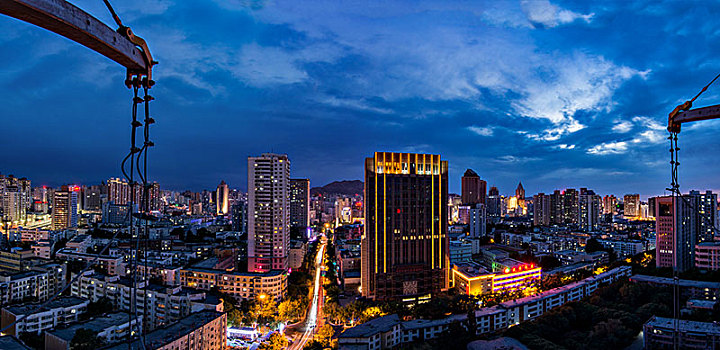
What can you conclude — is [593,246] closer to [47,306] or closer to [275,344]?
[275,344]

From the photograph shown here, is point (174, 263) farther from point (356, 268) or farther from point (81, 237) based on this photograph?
point (356, 268)

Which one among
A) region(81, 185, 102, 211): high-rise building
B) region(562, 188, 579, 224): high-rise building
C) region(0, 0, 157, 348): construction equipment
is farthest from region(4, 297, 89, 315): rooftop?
region(562, 188, 579, 224): high-rise building

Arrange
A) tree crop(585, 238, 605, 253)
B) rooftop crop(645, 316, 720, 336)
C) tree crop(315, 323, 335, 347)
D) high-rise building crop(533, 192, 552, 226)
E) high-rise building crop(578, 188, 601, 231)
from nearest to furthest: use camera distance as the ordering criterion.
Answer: rooftop crop(645, 316, 720, 336) → tree crop(315, 323, 335, 347) → tree crop(585, 238, 605, 253) → high-rise building crop(578, 188, 601, 231) → high-rise building crop(533, 192, 552, 226)

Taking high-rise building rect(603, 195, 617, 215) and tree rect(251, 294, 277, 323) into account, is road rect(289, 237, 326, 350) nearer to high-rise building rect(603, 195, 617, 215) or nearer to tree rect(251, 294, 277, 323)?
tree rect(251, 294, 277, 323)

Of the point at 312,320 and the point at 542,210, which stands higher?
the point at 542,210

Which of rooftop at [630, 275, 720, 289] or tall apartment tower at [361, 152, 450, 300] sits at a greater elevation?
tall apartment tower at [361, 152, 450, 300]

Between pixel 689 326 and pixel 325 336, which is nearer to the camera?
pixel 689 326

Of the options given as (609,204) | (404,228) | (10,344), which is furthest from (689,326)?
(609,204)
